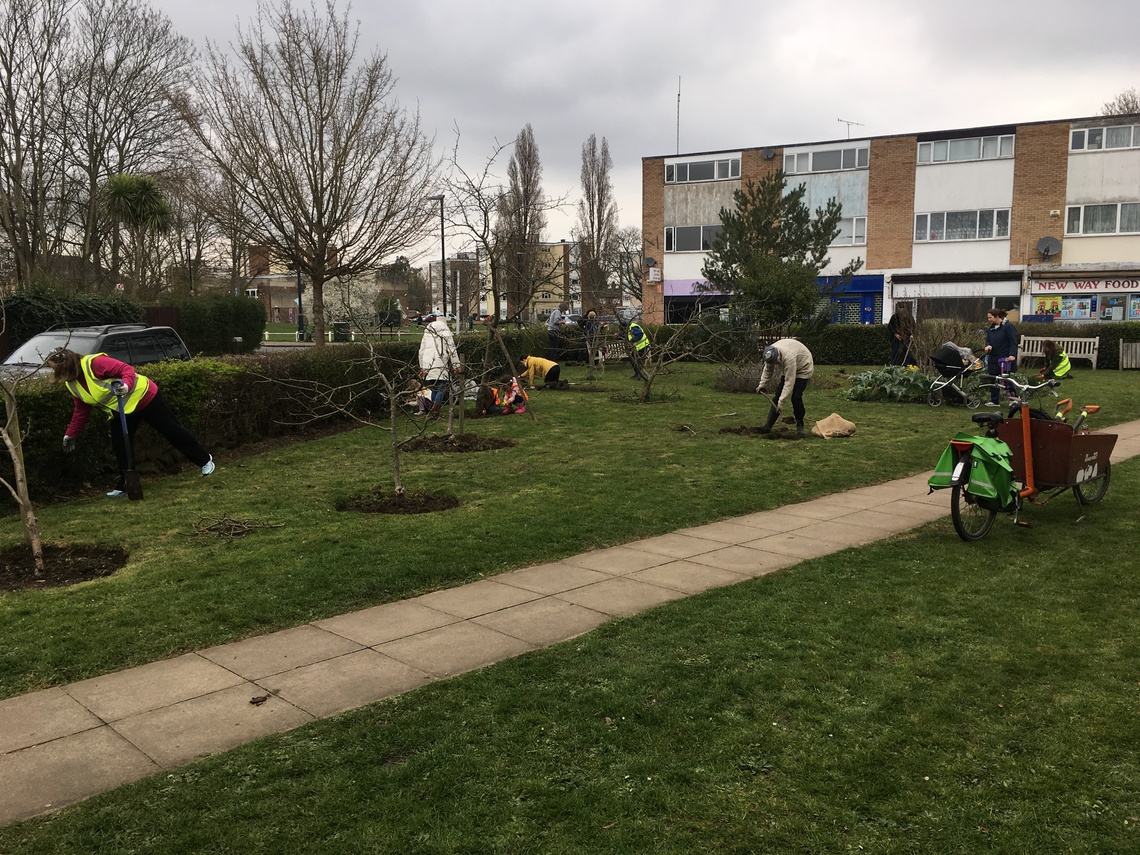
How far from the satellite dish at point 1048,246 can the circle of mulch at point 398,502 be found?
1449 inches

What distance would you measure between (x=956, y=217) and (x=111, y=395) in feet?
127

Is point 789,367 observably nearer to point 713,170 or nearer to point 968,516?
point 968,516

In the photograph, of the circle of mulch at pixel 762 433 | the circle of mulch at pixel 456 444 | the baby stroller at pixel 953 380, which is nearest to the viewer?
the circle of mulch at pixel 456 444

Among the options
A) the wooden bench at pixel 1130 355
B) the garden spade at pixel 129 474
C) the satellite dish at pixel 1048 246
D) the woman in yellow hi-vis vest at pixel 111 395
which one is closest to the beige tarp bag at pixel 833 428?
the woman in yellow hi-vis vest at pixel 111 395

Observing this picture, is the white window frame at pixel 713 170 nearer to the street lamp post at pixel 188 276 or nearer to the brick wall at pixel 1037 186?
the brick wall at pixel 1037 186

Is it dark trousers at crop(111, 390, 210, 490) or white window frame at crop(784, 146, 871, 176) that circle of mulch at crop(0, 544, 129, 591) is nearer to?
dark trousers at crop(111, 390, 210, 490)

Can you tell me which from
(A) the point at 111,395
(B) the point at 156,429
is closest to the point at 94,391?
(A) the point at 111,395

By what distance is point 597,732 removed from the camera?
3.74 meters

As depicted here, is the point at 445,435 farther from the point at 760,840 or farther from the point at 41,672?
the point at 760,840

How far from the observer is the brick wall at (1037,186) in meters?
37.2

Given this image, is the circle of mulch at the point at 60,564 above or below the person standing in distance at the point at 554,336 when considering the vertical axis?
below

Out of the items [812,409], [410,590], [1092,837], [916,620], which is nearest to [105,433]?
[410,590]

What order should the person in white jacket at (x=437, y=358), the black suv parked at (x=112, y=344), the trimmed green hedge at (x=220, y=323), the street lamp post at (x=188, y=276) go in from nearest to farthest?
the person in white jacket at (x=437, y=358)
the black suv parked at (x=112, y=344)
the trimmed green hedge at (x=220, y=323)
the street lamp post at (x=188, y=276)

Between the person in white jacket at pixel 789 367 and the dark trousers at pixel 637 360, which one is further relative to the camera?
the dark trousers at pixel 637 360
